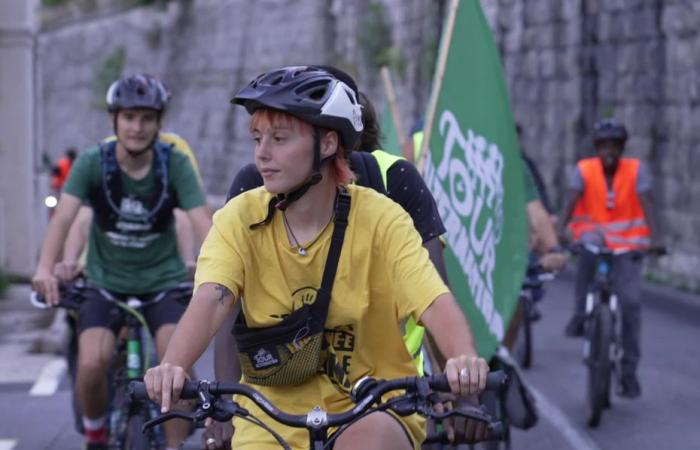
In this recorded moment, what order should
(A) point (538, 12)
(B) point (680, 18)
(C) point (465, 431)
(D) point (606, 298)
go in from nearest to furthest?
(C) point (465, 431), (D) point (606, 298), (B) point (680, 18), (A) point (538, 12)

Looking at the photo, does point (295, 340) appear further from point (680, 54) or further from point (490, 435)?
point (680, 54)

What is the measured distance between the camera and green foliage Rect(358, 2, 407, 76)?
2862 cm

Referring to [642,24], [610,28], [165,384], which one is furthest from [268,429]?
[610,28]

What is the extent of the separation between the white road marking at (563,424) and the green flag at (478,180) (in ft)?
6.39

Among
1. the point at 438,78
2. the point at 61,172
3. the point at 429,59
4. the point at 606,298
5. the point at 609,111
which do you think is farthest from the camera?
the point at 429,59

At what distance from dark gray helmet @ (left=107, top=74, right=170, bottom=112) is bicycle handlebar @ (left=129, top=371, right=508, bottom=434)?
3006mm

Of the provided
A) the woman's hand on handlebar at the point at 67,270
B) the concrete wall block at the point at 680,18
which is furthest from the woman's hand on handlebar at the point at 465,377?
the concrete wall block at the point at 680,18

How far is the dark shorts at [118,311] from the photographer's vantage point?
6.38 m

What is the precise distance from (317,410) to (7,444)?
481 cm

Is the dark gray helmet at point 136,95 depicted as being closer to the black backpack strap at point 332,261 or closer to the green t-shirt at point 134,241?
the green t-shirt at point 134,241

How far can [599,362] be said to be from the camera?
867cm

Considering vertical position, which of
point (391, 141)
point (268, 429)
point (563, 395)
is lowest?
point (563, 395)

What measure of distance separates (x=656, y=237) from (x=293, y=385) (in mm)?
5835

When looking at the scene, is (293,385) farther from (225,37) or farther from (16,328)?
(225,37)
